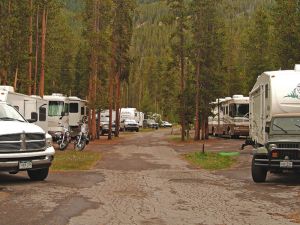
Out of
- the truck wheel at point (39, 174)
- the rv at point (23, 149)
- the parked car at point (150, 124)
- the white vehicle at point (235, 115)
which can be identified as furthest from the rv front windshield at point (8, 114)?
the parked car at point (150, 124)

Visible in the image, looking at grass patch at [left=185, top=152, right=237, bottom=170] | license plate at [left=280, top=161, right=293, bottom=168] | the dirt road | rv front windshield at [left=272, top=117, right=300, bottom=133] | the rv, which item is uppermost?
rv front windshield at [left=272, top=117, right=300, bottom=133]

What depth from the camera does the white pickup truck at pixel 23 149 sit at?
12969 millimetres

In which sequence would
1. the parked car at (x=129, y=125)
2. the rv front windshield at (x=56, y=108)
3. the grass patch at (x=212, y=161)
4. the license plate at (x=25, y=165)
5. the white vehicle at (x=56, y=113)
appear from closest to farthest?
the license plate at (x=25, y=165), the grass patch at (x=212, y=161), the white vehicle at (x=56, y=113), the rv front windshield at (x=56, y=108), the parked car at (x=129, y=125)

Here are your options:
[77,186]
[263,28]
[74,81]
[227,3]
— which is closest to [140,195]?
[77,186]

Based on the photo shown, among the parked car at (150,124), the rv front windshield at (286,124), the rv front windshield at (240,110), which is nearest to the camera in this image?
the rv front windshield at (286,124)

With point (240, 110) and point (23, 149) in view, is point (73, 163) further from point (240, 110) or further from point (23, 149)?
point (240, 110)

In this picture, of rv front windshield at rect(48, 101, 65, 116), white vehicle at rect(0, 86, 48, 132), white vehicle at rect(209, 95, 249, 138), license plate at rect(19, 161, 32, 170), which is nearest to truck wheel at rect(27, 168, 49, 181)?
license plate at rect(19, 161, 32, 170)

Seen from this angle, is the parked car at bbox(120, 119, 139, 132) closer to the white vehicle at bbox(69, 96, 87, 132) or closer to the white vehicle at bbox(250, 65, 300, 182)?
the white vehicle at bbox(69, 96, 87, 132)

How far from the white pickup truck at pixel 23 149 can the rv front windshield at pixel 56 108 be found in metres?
21.3

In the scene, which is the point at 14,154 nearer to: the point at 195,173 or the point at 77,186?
the point at 77,186

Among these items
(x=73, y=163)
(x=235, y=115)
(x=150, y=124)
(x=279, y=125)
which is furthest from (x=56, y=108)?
(x=150, y=124)

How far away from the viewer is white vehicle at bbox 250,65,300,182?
48.4 ft

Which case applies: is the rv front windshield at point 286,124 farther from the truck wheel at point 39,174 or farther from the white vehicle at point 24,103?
the white vehicle at point 24,103

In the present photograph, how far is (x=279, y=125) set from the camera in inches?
630
